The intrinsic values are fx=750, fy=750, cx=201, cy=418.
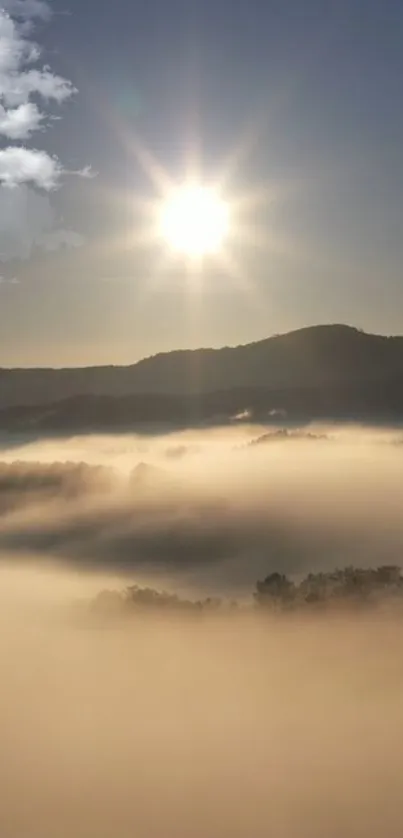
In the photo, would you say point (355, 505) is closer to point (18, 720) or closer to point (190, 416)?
point (18, 720)

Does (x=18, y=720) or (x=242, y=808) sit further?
(x=18, y=720)

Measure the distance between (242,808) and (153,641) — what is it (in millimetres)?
17279

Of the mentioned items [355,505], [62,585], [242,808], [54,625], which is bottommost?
[242,808]

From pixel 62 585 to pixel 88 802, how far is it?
1504 inches

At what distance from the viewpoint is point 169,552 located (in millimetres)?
76938

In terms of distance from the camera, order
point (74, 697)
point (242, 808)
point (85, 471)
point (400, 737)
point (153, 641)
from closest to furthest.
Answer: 1. point (242, 808)
2. point (400, 737)
3. point (74, 697)
4. point (153, 641)
5. point (85, 471)

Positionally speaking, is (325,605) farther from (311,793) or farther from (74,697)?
(311,793)

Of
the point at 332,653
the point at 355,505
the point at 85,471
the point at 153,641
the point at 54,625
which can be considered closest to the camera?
the point at 332,653

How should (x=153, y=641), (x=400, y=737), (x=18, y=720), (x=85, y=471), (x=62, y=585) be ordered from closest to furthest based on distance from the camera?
(x=400, y=737), (x=18, y=720), (x=153, y=641), (x=62, y=585), (x=85, y=471)

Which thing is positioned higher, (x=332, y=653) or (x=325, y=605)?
(x=325, y=605)

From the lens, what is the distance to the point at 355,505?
302 feet

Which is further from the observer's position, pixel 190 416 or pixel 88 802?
pixel 190 416

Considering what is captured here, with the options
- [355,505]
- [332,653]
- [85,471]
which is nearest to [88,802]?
[332,653]

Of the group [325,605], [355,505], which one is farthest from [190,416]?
A: [325,605]
